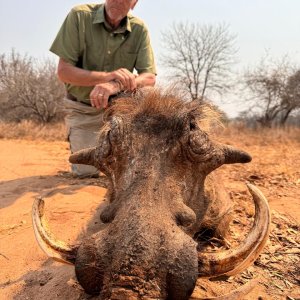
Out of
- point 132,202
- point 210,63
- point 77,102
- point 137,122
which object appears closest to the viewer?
point 132,202

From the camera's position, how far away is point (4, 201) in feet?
16.3

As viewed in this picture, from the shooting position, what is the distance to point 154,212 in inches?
81.6

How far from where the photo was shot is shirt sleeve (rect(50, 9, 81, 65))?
5.38m

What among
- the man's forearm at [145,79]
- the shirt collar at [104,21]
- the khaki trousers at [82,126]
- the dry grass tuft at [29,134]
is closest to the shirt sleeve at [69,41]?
the shirt collar at [104,21]

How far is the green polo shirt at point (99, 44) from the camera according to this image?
5.46 meters

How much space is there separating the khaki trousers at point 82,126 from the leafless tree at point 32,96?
16919 millimetres

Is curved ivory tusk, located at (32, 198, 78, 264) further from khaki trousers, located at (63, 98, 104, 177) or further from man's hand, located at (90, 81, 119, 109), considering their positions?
khaki trousers, located at (63, 98, 104, 177)

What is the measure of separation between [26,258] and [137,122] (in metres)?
1.49

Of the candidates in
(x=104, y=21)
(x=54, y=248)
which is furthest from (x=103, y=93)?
(x=54, y=248)

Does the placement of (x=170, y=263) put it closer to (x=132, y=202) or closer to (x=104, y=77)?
(x=132, y=202)

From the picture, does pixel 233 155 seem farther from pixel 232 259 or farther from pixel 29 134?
pixel 29 134

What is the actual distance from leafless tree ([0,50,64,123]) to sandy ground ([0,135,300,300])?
15696 millimetres

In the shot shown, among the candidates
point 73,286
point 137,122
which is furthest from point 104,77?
point 73,286

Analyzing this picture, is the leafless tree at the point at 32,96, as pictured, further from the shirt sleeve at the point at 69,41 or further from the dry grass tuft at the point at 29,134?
the shirt sleeve at the point at 69,41
